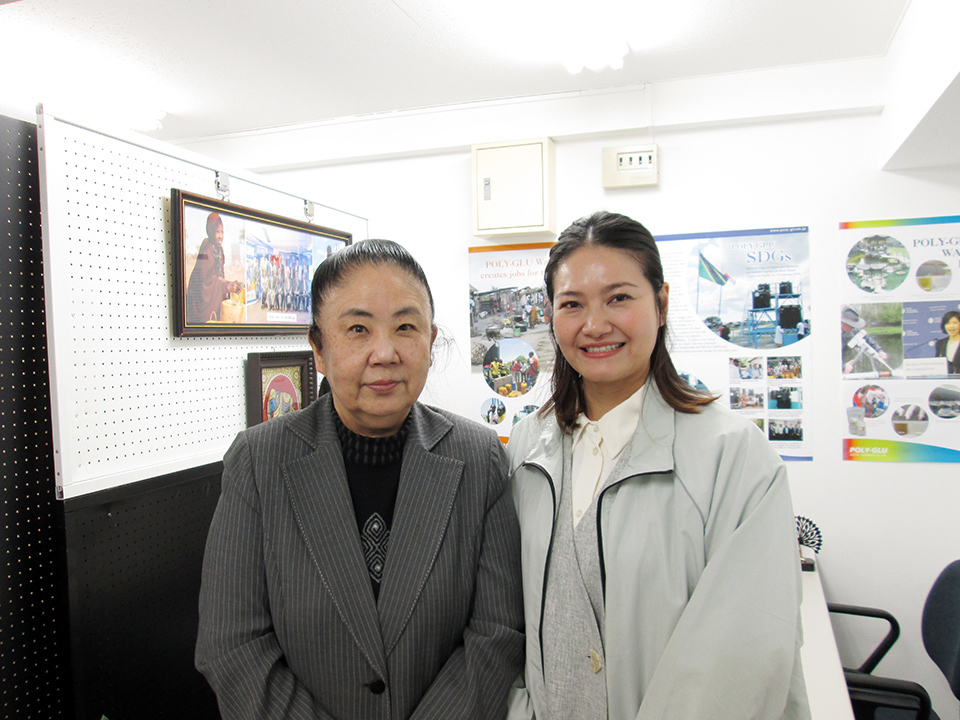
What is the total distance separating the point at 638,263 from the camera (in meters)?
Result: 1.20

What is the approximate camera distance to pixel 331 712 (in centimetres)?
112

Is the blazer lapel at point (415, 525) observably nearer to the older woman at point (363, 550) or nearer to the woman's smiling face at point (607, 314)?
the older woman at point (363, 550)

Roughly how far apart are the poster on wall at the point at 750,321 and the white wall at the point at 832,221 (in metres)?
0.06

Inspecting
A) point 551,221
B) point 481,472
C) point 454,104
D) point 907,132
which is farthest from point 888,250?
point 481,472

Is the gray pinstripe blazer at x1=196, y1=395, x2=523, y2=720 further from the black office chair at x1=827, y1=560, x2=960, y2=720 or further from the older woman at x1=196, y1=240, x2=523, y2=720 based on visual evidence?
the black office chair at x1=827, y1=560, x2=960, y2=720

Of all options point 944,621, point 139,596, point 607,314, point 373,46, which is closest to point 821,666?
→ point 944,621

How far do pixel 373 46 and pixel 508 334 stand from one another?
58.6 inches

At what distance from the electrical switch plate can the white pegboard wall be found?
6.00ft

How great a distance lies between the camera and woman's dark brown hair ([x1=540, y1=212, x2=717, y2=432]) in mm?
1196

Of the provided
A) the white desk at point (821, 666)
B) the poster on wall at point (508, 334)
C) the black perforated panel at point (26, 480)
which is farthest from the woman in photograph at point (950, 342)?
the black perforated panel at point (26, 480)

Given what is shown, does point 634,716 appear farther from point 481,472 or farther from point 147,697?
point 147,697

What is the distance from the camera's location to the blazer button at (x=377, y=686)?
1.09m

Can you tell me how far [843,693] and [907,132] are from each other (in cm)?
191

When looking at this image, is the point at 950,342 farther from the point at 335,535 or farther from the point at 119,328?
the point at 119,328
